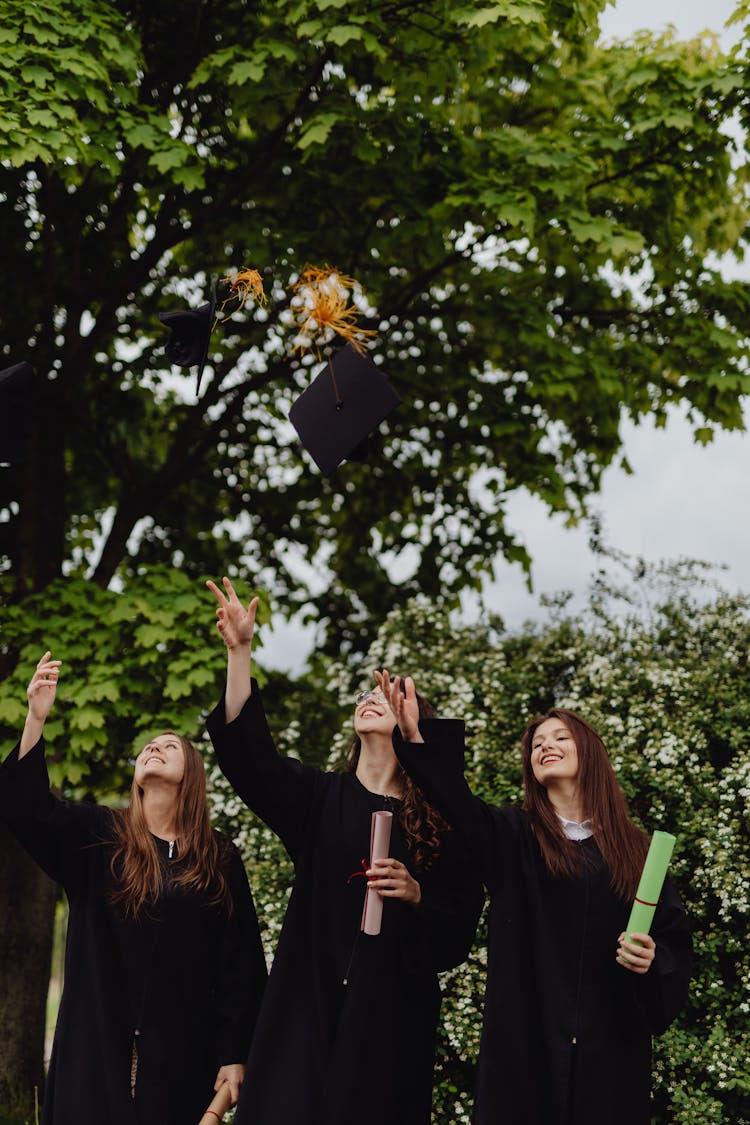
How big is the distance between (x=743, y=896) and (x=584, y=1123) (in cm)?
198

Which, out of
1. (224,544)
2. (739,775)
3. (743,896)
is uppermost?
(224,544)

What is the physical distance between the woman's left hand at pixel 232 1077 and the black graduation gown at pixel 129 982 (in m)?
0.03

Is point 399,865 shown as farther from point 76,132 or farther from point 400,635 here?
point 76,132

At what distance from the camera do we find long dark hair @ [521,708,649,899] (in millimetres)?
3389

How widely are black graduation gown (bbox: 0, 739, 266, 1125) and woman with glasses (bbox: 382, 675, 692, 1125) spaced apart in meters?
0.96

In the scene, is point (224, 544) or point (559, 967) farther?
point (224, 544)

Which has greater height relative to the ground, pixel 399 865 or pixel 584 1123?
pixel 399 865

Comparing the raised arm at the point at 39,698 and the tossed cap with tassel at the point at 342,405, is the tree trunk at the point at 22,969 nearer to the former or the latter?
the raised arm at the point at 39,698

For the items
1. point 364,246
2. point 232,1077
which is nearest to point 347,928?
point 232,1077

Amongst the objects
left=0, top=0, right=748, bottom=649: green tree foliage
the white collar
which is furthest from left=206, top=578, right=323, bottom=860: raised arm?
left=0, top=0, right=748, bottom=649: green tree foliage

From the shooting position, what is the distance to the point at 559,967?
3252 millimetres

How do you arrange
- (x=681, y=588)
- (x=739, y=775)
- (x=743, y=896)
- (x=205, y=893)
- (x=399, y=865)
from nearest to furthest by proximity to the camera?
(x=399, y=865) → (x=205, y=893) → (x=743, y=896) → (x=739, y=775) → (x=681, y=588)

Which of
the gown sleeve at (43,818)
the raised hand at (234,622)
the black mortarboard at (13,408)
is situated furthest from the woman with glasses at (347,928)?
the black mortarboard at (13,408)

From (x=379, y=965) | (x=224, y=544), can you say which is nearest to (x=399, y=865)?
(x=379, y=965)
